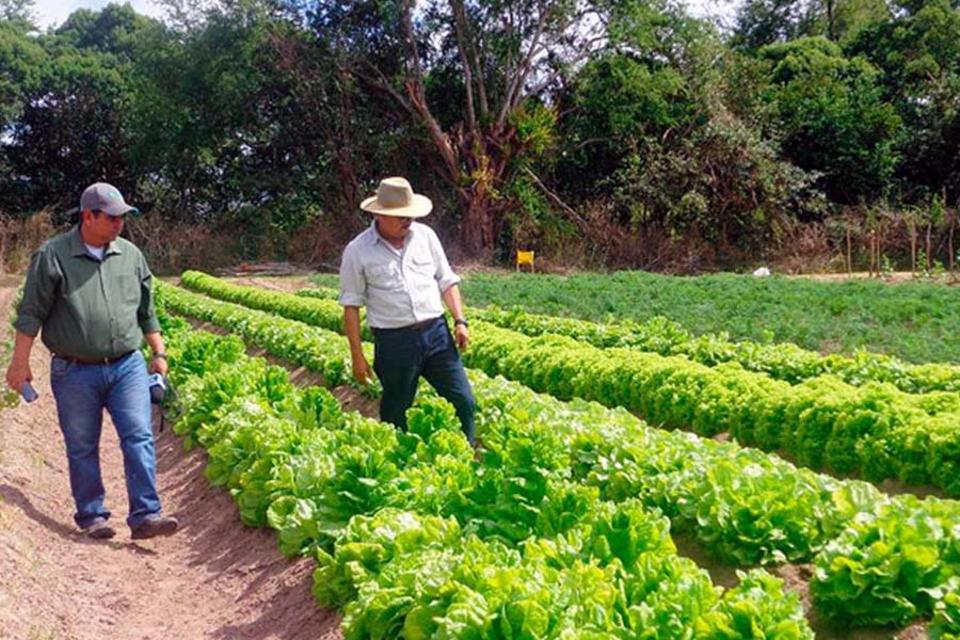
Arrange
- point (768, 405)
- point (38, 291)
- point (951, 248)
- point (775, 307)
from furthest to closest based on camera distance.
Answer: point (951, 248) → point (775, 307) → point (768, 405) → point (38, 291)

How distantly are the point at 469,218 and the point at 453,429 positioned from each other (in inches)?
1219

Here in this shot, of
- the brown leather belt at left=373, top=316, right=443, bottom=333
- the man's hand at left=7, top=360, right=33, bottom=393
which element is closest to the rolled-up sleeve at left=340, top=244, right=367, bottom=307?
the brown leather belt at left=373, top=316, right=443, bottom=333

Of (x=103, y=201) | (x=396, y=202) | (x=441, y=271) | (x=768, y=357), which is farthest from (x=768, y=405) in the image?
(x=103, y=201)

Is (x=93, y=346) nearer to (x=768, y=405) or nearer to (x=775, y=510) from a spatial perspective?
(x=775, y=510)


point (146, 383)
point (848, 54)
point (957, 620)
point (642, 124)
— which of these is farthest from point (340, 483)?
point (848, 54)

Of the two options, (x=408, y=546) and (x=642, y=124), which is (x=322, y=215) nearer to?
(x=642, y=124)

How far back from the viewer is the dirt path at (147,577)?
4.90 m

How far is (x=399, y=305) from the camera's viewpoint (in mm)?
6246

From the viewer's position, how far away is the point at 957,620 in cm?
342

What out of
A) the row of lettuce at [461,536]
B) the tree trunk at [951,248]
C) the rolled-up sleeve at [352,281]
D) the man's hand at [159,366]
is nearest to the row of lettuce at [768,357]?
the row of lettuce at [461,536]

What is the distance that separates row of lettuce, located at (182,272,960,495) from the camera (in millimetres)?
6996

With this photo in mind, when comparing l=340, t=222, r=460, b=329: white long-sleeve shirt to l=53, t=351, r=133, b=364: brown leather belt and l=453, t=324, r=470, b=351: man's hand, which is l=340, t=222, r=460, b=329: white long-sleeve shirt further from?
l=53, t=351, r=133, b=364: brown leather belt

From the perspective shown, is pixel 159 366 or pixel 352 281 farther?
pixel 159 366

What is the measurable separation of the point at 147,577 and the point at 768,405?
5212 millimetres
